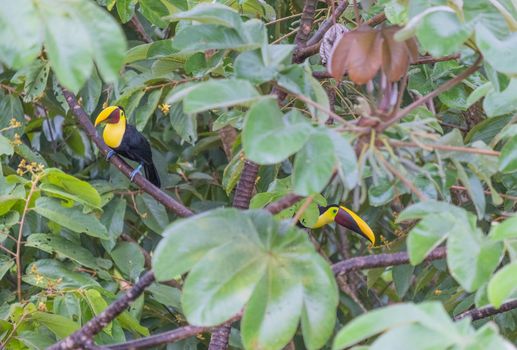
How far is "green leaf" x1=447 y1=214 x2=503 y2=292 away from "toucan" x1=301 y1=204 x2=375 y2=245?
1.45 meters

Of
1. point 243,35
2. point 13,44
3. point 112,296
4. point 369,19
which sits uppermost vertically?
point 13,44

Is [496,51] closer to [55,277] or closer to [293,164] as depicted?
[293,164]

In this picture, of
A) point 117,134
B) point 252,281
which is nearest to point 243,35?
point 252,281

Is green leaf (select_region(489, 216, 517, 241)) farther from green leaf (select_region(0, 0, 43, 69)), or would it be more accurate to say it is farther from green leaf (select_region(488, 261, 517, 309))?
green leaf (select_region(0, 0, 43, 69))

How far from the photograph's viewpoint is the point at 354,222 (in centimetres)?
280

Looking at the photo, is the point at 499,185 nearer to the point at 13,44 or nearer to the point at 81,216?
the point at 81,216

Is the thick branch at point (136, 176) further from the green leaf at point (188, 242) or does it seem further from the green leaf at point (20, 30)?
the green leaf at point (20, 30)

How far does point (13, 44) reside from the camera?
1.01m

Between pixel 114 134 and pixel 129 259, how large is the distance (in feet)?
3.09

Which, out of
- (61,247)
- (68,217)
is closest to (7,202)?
(68,217)

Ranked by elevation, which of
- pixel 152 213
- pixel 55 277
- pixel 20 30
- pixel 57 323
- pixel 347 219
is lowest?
pixel 347 219

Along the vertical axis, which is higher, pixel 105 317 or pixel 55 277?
pixel 105 317

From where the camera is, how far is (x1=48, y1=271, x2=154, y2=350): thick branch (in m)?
1.35

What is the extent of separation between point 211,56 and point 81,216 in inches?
19.4
